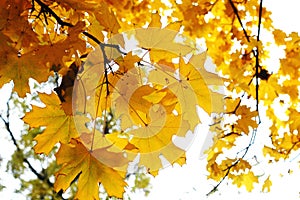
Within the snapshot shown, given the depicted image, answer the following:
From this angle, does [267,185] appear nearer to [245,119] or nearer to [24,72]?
[245,119]

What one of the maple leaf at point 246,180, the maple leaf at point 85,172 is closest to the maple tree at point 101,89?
the maple leaf at point 85,172

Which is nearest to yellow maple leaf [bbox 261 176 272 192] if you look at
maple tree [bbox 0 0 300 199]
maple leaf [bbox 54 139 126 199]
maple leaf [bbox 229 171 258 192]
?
maple leaf [bbox 229 171 258 192]

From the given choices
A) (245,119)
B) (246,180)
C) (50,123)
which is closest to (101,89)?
(50,123)

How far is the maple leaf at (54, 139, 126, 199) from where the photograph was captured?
813 millimetres

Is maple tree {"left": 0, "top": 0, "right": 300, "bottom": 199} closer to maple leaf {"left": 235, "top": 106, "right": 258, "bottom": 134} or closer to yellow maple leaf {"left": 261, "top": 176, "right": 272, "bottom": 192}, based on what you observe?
maple leaf {"left": 235, "top": 106, "right": 258, "bottom": 134}

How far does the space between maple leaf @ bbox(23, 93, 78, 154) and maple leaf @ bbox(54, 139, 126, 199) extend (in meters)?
0.05

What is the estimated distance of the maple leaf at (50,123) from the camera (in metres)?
0.86

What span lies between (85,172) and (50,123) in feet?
0.42

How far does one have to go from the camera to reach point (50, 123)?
865mm

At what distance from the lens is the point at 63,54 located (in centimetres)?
86

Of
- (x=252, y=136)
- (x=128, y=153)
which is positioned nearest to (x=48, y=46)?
(x=128, y=153)

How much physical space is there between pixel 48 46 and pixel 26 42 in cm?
5

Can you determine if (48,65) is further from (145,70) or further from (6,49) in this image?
(145,70)

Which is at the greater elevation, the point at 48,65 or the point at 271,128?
the point at 271,128
